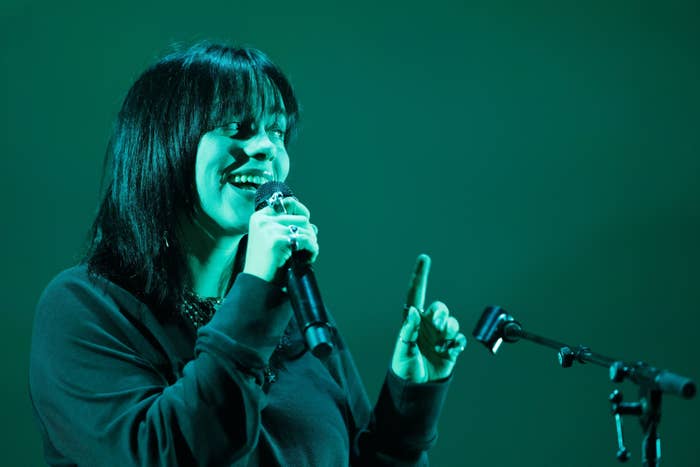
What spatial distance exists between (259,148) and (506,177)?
130cm

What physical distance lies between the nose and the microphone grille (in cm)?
13

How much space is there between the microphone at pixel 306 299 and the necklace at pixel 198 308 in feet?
→ 0.92

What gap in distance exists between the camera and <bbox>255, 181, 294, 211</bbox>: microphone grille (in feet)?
3.89

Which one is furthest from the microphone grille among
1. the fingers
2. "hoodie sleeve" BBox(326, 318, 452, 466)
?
"hoodie sleeve" BBox(326, 318, 452, 466)

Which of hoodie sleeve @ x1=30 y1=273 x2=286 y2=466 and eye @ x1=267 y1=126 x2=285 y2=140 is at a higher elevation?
eye @ x1=267 y1=126 x2=285 y2=140

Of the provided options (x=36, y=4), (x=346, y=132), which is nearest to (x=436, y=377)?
(x=346, y=132)

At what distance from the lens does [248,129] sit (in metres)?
1.37

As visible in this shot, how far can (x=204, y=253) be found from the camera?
141cm

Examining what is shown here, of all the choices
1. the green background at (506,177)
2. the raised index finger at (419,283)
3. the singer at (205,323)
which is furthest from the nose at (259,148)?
the green background at (506,177)

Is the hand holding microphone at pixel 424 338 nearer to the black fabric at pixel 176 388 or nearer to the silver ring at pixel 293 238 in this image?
the black fabric at pixel 176 388

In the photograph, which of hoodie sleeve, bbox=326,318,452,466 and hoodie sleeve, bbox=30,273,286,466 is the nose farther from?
hoodie sleeve, bbox=326,318,452,466

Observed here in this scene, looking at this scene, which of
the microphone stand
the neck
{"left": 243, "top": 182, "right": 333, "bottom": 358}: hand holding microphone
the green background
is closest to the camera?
the microphone stand

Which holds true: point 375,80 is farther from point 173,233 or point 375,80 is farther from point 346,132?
point 173,233

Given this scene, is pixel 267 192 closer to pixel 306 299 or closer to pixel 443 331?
pixel 306 299
